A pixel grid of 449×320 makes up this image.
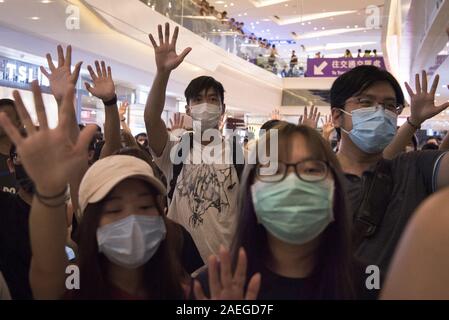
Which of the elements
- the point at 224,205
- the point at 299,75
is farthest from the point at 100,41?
the point at 299,75

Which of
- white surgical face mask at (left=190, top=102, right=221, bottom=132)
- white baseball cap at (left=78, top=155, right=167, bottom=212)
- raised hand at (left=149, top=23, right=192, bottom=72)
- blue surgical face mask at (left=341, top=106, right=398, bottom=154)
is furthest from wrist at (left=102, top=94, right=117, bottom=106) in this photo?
blue surgical face mask at (left=341, top=106, right=398, bottom=154)

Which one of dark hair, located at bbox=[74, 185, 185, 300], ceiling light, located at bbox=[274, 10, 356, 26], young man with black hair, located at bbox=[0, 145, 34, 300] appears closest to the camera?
dark hair, located at bbox=[74, 185, 185, 300]

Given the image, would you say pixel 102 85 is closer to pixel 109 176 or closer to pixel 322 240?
pixel 109 176

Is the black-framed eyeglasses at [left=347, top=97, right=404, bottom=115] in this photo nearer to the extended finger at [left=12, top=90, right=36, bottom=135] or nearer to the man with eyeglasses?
the man with eyeglasses

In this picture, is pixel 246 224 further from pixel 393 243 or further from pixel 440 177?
pixel 440 177

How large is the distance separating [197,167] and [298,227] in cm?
122

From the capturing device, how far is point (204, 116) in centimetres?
273

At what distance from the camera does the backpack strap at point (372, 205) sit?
182 centimetres

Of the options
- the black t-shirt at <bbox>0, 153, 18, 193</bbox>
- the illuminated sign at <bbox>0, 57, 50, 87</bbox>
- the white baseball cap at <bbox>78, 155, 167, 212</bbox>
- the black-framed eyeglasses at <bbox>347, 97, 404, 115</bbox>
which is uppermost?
the illuminated sign at <bbox>0, 57, 50, 87</bbox>

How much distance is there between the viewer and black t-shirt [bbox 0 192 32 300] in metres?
1.74

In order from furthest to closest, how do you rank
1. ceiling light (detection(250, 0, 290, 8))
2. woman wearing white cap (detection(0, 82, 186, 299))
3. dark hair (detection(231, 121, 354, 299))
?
1. ceiling light (detection(250, 0, 290, 8))
2. dark hair (detection(231, 121, 354, 299))
3. woman wearing white cap (detection(0, 82, 186, 299))

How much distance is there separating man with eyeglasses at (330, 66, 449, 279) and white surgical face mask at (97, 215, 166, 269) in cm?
81

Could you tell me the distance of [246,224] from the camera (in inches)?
58.3

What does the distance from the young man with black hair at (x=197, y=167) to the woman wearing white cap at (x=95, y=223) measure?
27.6 inches
